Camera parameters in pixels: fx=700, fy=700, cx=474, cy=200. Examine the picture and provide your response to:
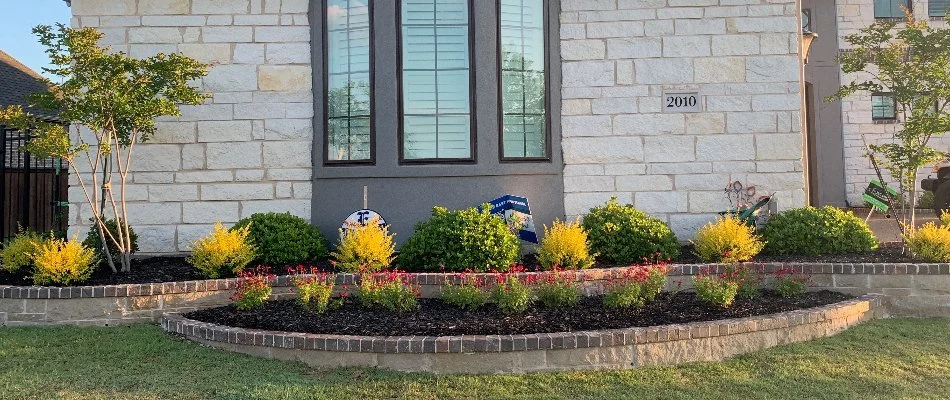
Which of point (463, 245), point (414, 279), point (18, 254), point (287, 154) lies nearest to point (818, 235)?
point (463, 245)

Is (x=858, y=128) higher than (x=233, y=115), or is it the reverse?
(x=858, y=128)

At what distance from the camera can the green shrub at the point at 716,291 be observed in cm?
591

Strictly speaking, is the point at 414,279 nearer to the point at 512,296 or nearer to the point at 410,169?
the point at 512,296

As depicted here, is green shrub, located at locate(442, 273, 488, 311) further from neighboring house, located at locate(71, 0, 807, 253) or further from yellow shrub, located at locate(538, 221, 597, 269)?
neighboring house, located at locate(71, 0, 807, 253)

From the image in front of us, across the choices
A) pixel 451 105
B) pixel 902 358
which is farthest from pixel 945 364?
pixel 451 105

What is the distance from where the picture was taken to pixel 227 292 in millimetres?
6660

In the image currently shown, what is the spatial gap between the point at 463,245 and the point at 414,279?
639mm

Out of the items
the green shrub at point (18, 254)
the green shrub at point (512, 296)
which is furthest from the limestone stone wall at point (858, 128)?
the green shrub at point (18, 254)

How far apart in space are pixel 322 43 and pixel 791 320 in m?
5.97

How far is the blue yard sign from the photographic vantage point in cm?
824

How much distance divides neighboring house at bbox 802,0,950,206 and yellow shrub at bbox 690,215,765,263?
10664 mm

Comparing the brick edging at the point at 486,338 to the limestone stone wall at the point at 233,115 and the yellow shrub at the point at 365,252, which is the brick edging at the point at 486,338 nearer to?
the yellow shrub at the point at 365,252

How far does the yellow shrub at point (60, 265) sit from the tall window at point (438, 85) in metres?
3.62

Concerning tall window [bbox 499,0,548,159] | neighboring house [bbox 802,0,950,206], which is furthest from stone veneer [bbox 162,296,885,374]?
neighboring house [bbox 802,0,950,206]
